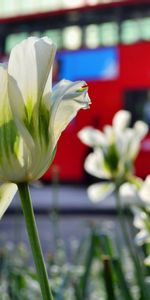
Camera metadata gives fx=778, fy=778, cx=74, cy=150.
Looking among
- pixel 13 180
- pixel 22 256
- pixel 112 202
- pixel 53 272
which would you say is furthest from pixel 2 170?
pixel 112 202

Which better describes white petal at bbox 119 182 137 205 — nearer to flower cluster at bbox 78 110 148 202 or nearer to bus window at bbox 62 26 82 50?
flower cluster at bbox 78 110 148 202

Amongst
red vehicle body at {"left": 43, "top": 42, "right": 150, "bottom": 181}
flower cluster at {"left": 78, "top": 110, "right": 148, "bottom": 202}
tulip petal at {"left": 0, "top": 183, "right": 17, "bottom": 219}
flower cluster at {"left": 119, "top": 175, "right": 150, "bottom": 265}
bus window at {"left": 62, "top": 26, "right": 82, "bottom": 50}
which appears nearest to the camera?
tulip petal at {"left": 0, "top": 183, "right": 17, "bottom": 219}

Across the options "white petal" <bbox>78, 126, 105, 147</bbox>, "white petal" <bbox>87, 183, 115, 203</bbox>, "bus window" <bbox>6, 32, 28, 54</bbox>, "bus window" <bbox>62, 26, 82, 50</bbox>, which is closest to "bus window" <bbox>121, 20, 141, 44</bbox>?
"bus window" <bbox>62, 26, 82, 50</bbox>

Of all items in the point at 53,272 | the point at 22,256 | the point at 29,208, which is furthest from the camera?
the point at 22,256

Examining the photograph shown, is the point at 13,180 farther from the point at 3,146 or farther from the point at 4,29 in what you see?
the point at 4,29

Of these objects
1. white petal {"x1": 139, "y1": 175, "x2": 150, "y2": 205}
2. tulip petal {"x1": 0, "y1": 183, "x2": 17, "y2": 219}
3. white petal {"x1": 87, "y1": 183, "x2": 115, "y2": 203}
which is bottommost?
white petal {"x1": 87, "y1": 183, "x2": 115, "y2": 203}

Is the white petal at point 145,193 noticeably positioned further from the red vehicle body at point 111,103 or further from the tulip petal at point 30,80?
the red vehicle body at point 111,103

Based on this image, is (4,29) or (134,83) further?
(4,29)

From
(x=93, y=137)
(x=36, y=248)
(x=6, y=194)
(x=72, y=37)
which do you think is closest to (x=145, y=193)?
(x=6, y=194)

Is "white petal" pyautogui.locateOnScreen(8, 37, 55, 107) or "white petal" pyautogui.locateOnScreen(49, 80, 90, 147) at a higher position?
"white petal" pyautogui.locateOnScreen(8, 37, 55, 107)
